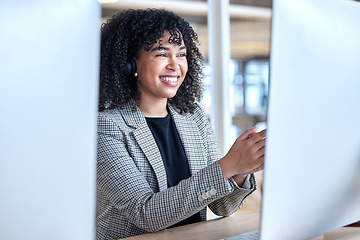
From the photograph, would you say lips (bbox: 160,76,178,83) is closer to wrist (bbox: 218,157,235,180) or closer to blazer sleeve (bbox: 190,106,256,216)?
blazer sleeve (bbox: 190,106,256,216)

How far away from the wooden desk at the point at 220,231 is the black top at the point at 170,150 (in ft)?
0.65

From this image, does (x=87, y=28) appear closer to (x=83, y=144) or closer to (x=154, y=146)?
(x=83, y=144)

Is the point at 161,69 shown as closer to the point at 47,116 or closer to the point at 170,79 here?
the point at 170,79

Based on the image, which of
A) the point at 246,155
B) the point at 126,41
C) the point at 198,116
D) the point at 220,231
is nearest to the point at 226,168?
the point at 246,155

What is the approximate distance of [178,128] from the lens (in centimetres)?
144

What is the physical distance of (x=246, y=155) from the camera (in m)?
0.96

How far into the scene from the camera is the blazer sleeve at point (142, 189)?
39.4 inches

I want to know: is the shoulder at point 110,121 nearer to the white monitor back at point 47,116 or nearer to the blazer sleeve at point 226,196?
the blazer sleeve at point 226,196

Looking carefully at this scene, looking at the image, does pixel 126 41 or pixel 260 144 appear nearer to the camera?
pixel 260 144

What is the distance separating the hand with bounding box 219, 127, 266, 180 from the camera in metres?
0.94

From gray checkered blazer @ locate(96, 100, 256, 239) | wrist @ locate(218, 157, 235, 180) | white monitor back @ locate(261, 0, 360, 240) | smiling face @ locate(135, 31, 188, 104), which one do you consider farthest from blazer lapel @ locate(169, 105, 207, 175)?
white monitor back @ locate(261, 0, 360, 240)

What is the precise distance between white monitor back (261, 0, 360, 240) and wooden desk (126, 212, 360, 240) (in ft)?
0.76

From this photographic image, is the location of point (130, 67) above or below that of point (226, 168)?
above

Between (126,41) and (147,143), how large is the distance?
379mm
